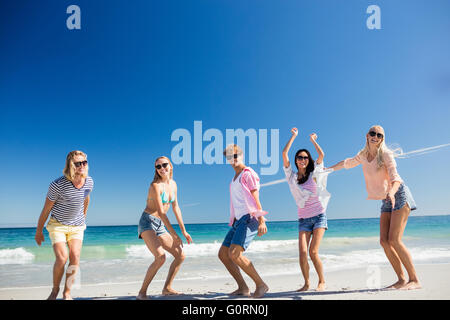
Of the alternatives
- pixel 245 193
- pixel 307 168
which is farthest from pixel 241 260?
pixel 307 168

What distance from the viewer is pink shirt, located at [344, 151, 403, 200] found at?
4519 millimetres

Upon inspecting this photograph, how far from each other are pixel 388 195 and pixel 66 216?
12.9ft

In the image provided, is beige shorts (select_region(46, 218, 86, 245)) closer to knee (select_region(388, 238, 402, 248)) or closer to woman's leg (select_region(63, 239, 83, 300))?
woman's leg (select_region(63, 239, 83, 300))

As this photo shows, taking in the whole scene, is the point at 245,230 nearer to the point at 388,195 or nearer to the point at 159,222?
the point at 159,222

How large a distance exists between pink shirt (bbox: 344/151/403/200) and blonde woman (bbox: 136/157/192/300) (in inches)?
97.2

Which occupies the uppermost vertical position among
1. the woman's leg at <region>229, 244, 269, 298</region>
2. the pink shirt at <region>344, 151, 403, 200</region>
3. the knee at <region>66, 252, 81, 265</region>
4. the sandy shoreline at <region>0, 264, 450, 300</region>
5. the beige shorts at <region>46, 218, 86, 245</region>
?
the pink shirt at <region>344, 151, 403, 200</region>

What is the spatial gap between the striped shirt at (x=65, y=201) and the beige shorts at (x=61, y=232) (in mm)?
46

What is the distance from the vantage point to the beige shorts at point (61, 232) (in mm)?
4008

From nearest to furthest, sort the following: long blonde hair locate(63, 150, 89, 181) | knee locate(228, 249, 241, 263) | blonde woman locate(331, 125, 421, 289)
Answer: long blonde hair locate(63, 150, 89, 181) → knee locate(228, 249, 241, 263) → blonde woman locate(331, 125, 421, 289)

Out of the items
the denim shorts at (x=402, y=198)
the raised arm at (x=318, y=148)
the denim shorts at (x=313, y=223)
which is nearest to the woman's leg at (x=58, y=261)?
the denim shorts at (x=313, y=223)

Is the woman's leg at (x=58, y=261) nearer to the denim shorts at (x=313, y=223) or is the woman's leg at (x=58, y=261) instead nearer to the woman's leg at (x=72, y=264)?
the woman's leg at (x=72, y=264)

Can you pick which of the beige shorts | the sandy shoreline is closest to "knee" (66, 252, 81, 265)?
the beige shorts

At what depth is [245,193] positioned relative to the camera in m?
4.32
